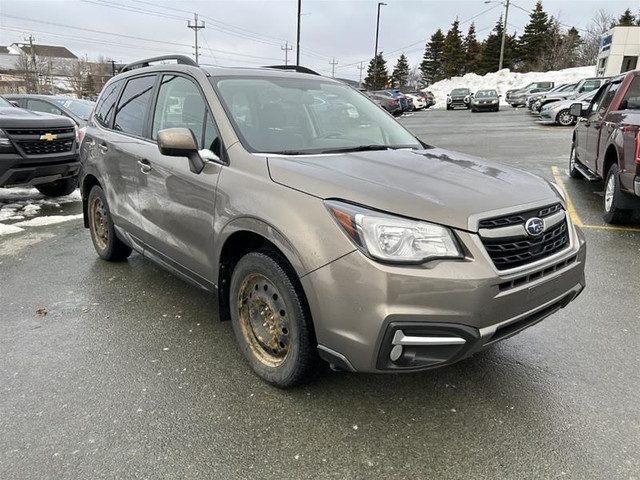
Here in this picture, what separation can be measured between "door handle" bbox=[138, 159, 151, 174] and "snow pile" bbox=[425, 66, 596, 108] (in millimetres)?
50373

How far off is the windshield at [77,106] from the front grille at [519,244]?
1013cm

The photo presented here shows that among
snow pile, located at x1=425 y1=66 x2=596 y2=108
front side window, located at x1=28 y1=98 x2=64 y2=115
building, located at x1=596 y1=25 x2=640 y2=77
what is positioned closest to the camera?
front side window, located at x1=28 y1=98 x2=64 y2=115

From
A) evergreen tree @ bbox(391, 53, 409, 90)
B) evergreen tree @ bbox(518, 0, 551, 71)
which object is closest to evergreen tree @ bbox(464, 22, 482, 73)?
evergreen tree @ bbox(518, 0, 551, 71)

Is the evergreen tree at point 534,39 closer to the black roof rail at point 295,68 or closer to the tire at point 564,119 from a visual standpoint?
the tire at point 564,119

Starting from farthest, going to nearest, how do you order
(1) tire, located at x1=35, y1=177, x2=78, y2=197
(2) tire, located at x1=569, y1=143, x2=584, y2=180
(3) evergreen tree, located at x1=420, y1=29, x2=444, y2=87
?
(3) evergreen tree, located at x1=420, y1=29, x2=444, y2=87
(2) tire, located at x1=569, y1=143, x2=584, y2=180
(1) tire, located at x1=35, y1=177, x2=78, y2=197

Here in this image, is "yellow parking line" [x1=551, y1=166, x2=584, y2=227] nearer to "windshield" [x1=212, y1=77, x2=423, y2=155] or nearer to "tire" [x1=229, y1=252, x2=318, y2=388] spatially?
"windshield" [x1=212, y1=77, x2=423, y2=155]

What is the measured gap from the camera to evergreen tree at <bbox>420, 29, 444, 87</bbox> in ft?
258

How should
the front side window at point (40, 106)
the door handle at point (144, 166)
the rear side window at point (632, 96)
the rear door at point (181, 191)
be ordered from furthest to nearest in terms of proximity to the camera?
the front side window at point (40, 106), the rear side window at point (632, 96), the door handle at point (144, 166), the rear door at point (181, 191)

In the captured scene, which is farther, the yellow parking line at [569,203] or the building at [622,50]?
the building at [622,50]

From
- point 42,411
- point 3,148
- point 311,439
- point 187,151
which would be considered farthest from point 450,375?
point 3,148

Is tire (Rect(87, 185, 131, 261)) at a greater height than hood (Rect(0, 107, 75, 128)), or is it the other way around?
hood (Rect(0, 107, 75, 128))

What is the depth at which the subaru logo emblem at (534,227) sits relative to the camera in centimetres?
250

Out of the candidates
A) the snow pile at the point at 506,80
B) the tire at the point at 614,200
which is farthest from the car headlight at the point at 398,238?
the snow pile at the point at 506,80

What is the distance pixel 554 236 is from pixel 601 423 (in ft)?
3.29
